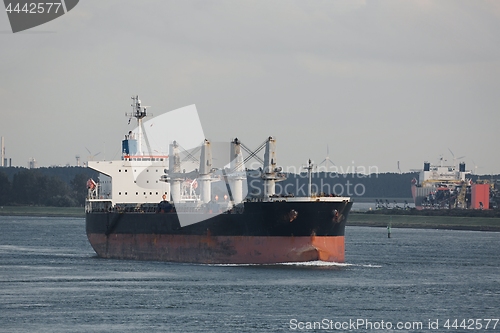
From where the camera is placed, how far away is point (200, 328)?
30.0 m

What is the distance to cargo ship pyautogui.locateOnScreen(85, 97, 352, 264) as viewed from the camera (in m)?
43.6

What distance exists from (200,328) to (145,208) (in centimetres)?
2214

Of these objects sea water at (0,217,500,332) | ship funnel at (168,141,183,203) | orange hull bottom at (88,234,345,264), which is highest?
ship funnel at (168,141,183,203)

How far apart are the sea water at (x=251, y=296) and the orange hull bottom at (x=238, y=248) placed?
1.76 feet

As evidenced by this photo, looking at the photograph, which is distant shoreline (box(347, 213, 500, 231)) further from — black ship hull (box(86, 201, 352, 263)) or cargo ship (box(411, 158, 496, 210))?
black ship hull (box(86, 201, 352, 263))

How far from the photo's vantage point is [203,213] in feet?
153

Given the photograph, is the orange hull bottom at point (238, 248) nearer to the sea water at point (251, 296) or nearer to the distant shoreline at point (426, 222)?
the sea water at point (251, 296)

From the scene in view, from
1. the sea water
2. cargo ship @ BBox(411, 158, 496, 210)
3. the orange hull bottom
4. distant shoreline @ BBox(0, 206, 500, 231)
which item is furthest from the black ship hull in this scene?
cargo ship @ BBox(411, 158, 496, 210)

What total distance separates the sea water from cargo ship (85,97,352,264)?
91 centimetres

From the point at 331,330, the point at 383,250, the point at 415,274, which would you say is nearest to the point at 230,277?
the point at 415,274

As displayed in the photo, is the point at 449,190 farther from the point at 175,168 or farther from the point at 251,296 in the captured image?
the point at 251,296

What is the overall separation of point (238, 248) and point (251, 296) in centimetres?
923

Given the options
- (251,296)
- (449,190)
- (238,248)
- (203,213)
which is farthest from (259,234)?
(449,190)

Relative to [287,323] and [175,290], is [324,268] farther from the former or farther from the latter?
[287,323]
